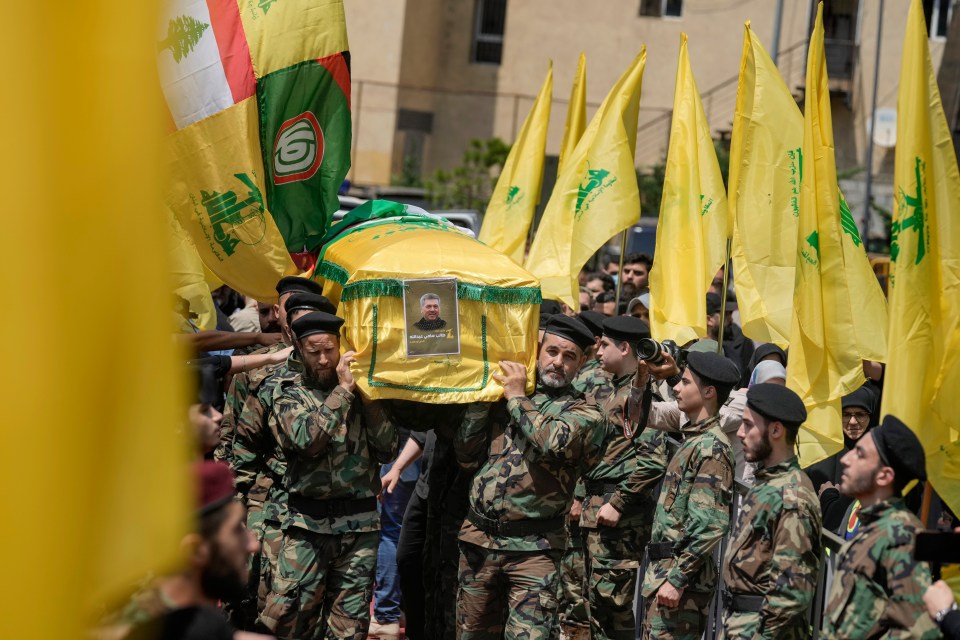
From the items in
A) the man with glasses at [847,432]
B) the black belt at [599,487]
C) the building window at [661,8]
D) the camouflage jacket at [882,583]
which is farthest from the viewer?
the building window at [661,8]

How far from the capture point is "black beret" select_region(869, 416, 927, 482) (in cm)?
460

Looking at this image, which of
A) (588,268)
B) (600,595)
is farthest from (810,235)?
(588,268)

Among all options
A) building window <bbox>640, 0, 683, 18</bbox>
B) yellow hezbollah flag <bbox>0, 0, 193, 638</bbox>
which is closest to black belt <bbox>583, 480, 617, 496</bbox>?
yellow hezbollah flag <bbox>0, 0, 193, 638</bbox>

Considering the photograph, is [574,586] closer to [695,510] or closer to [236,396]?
[695,510]

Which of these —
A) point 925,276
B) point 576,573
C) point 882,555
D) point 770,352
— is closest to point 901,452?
point 882,555

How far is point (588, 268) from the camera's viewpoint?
63.6 feet

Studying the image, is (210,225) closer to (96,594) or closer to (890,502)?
(890,502)

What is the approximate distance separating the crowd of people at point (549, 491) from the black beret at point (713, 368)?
0.04ft

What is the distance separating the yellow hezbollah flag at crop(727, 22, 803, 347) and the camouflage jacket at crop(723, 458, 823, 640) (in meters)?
2.82

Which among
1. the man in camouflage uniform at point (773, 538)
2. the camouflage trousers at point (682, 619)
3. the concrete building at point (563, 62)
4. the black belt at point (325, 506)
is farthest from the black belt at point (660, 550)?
the concrete building at point (563, 62)

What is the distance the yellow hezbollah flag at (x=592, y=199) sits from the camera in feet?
31.3

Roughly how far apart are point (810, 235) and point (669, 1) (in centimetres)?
2556

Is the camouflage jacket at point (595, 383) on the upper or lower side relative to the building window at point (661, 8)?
lower

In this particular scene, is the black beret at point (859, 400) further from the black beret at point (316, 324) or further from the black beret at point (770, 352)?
the black beret at point (316, 324)
